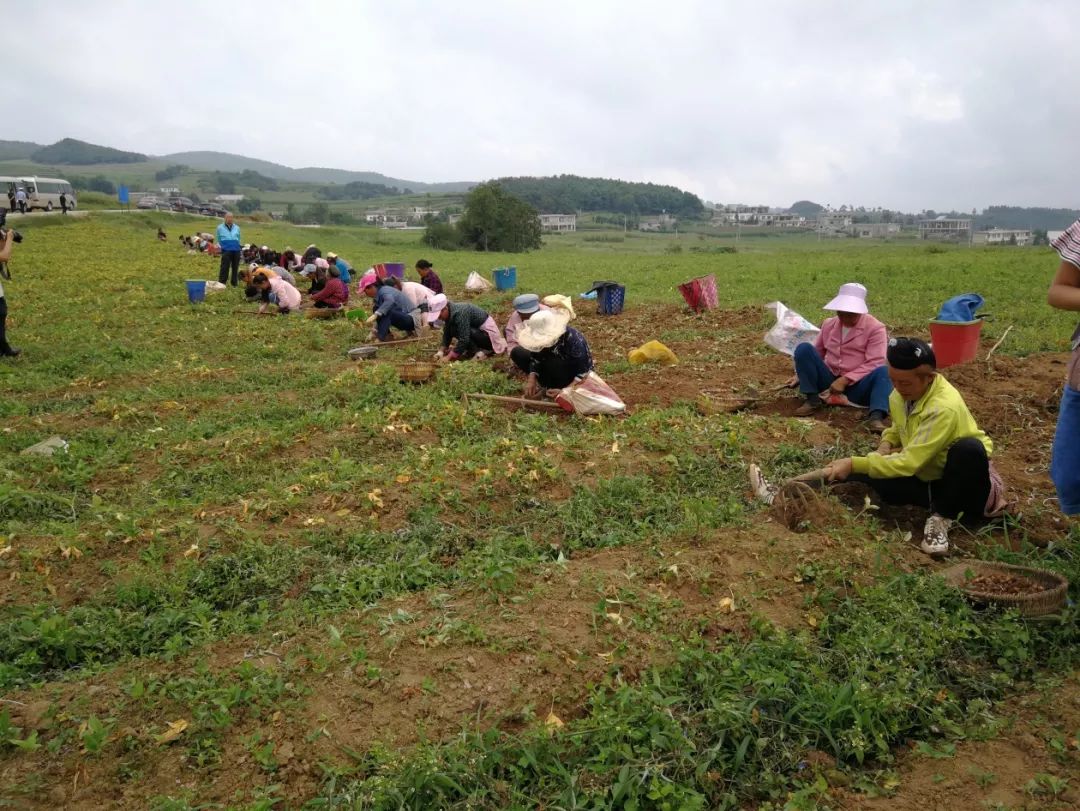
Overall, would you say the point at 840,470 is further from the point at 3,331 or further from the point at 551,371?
the point at 3,331

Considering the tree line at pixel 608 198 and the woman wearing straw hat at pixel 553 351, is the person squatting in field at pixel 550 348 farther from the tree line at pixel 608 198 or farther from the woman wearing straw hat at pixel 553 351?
the tree line at pixel 608 198

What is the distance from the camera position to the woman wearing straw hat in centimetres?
646

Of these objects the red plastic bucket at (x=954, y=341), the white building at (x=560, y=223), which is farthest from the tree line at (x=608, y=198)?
the red plastic bucket at (x=954, y=341)

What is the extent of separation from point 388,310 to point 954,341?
7.02m

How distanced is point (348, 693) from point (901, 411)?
3.17m

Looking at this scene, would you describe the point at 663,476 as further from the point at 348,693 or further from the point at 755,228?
the point at 755,228

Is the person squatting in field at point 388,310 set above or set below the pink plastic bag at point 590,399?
above

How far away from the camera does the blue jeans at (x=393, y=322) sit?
10406 millimetres

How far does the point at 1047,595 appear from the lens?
10.1ft

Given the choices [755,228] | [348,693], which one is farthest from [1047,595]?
[755,228]

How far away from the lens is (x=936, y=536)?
150 inches

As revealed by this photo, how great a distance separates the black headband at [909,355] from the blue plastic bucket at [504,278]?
1231cm

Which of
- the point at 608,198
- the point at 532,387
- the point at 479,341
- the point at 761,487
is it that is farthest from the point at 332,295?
the point at 608,198

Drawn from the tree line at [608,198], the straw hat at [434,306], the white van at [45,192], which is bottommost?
the straw hat at [434,306]
